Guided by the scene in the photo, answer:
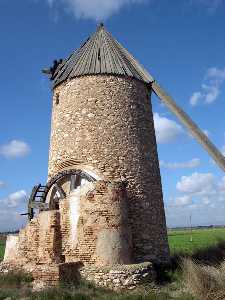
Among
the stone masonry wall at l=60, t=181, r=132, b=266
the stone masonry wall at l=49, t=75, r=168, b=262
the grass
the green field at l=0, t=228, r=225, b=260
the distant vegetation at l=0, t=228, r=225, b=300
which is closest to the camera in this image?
the distant vegetation at l=0, t=228, r=225, b=300

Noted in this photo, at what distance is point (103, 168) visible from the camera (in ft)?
44.5

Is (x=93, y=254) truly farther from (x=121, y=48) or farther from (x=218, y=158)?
(x=121, y=48)

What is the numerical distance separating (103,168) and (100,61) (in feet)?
14.7

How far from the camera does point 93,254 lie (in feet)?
38.4

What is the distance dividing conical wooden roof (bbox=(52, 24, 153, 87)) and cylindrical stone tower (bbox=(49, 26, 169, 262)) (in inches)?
1.6

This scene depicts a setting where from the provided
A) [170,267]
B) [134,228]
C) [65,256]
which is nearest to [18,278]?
[65,256]

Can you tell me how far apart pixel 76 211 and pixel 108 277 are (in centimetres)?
233

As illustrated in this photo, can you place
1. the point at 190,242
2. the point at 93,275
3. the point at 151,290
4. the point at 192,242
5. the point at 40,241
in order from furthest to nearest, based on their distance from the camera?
the point at 190,242
the point at 192,242
the point at 40,241
the point at 93,275
the point at 151,290

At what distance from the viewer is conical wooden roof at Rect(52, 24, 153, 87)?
14.9 m

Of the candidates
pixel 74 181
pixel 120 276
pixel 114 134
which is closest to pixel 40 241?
pixel 74 181

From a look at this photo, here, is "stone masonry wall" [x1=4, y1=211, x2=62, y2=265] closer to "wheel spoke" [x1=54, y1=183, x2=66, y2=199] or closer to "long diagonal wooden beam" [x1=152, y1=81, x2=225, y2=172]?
"wheel spoke" [x1=54, y1=183, x2=66, y2=199]

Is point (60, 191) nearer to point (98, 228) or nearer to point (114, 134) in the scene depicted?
point (98, 228)

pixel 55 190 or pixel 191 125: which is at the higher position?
pixel 191 125

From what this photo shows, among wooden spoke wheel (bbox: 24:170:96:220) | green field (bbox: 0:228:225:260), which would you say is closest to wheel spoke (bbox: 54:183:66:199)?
wooden spoke wheel (bbox: 24:170:96:220)
